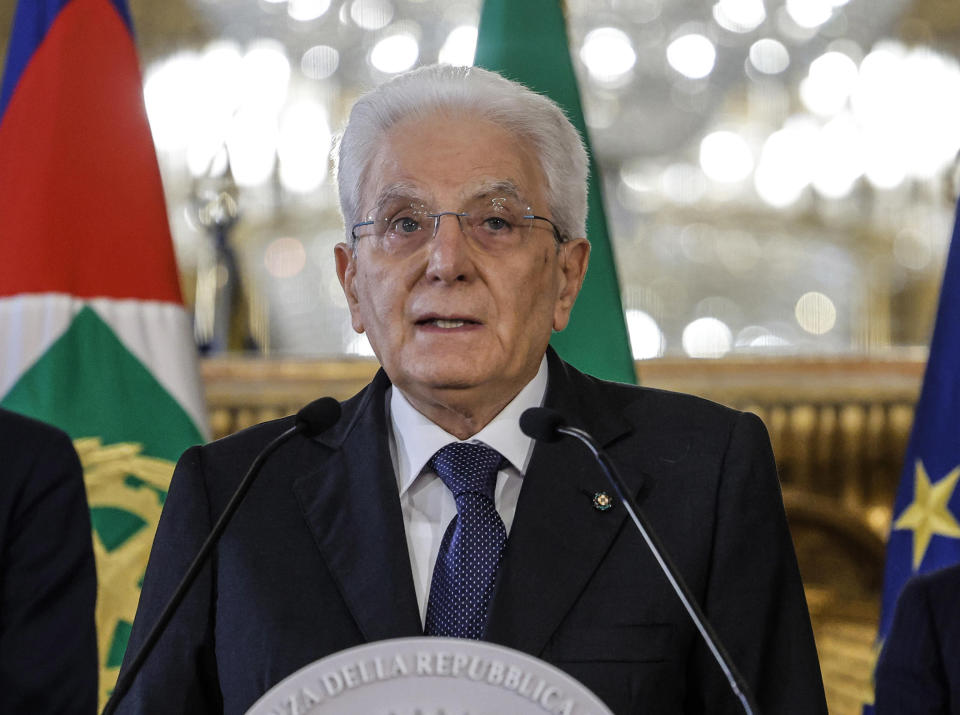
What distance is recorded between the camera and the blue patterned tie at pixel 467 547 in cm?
145

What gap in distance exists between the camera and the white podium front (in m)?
1.04

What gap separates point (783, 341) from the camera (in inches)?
220

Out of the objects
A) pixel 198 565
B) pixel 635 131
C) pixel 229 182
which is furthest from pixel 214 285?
pixel 198 565

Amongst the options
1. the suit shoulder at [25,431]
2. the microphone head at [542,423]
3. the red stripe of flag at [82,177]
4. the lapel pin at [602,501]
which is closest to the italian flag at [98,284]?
the red stripe of flag at [82,177]

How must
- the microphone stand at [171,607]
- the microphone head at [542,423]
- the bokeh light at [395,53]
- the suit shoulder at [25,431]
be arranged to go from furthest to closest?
the bokeh light at [395,53] → the suit shoulder at [25,431] → the microphone head at [542,423] → the microphone stand at [171,607]

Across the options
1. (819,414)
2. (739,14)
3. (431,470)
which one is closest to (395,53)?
(739,14)

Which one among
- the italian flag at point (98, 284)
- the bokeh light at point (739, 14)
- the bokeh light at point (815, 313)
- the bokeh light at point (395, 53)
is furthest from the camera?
the bokeh light at point (739, 14)

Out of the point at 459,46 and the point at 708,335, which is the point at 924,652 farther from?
the point at 459,46

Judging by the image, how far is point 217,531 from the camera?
4.10 feet

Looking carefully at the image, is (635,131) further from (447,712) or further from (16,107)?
(447,712)

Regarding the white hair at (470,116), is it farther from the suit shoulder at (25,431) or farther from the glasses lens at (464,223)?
the suit shoulder at (25,431)

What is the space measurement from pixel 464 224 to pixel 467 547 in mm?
399

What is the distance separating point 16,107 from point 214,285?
256cm

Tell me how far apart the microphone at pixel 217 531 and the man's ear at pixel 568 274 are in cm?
43
